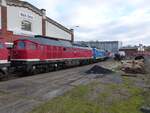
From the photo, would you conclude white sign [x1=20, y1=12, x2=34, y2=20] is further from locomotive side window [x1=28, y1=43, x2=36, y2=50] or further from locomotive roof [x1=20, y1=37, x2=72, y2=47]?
locomotive side window [x1=28, y1=43, x2=36, y2=50]

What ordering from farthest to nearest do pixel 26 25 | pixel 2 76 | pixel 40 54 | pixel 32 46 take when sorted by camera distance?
pixel 26 25 → pixel 40 54 → pixel 32 46 → pixel 2 76

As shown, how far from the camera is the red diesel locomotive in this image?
22.3 m

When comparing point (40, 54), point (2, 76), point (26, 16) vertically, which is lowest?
point (2, 76)

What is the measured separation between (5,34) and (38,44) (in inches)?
342

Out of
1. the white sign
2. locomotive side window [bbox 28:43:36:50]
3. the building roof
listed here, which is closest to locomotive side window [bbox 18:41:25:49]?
locomotive side window [bbox 28:43:36:50]

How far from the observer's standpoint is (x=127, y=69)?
26.4 metres

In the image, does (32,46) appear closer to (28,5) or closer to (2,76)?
(2,76)

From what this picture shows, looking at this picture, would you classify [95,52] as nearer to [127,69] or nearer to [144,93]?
[127,69]

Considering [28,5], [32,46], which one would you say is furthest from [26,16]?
[32,46]

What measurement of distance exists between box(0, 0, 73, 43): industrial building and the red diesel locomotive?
656 cm

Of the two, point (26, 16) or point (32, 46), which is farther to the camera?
point (26, 16)

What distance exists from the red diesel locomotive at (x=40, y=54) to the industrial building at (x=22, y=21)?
6.56m

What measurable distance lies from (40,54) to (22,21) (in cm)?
1254

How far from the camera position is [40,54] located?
81.6 ft
